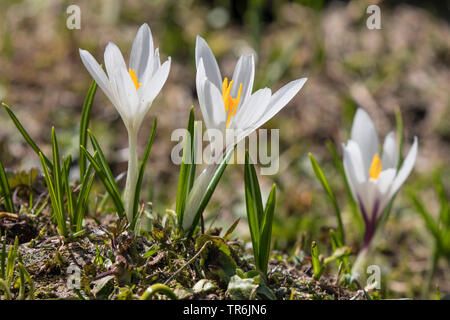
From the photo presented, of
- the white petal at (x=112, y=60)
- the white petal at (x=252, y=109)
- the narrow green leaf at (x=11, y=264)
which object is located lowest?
the narrow green leaf at (x=11, y=264)

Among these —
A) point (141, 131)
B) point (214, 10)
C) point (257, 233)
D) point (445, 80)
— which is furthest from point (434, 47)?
point (257, 233)

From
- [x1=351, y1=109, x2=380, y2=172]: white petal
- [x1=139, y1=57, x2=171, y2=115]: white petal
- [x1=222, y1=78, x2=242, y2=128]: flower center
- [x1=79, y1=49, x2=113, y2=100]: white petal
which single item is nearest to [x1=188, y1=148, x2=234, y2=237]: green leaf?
[x1=222, y1=78, x2=242, y2=128]: flower center

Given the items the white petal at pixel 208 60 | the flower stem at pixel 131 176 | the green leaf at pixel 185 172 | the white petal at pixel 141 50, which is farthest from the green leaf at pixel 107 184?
the white petal at pixel 208 60

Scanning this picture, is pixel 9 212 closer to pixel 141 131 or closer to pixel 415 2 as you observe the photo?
pixel 141 131

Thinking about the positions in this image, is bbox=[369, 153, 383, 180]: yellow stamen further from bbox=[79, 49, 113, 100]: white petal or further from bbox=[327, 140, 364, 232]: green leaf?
bbox=[79, 49, 113, 100]: white petal

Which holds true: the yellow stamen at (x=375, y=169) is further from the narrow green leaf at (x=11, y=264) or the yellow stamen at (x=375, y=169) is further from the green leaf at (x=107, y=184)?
the narrow green leaf at (x=11, y=264)

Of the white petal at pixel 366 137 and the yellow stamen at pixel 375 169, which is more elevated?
the white petal at pixel 366 137
